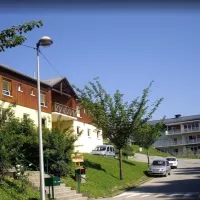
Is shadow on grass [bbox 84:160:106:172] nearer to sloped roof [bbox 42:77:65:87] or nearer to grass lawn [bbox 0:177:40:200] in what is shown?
sloped roof [bbox 42:77:65:87]

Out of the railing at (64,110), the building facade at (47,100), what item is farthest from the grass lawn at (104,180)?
the railing at (64,110)

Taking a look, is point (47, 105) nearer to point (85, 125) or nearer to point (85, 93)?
point (85, 93)

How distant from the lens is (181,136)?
88.6 m

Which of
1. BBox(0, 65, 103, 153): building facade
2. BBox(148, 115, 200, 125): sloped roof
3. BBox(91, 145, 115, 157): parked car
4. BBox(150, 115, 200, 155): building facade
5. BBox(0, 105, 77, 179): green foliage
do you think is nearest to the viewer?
BBox(0, 105, 77, 179): green foliage

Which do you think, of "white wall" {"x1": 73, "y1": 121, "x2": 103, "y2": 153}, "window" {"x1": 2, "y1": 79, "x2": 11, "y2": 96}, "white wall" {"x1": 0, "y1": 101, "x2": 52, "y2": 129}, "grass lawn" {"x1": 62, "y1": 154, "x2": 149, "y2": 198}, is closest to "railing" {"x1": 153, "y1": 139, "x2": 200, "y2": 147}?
"white wall" {"x1": 73, "y1": 121, "x2": 103, "y2": 153}

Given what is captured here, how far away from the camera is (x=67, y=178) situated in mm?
20922

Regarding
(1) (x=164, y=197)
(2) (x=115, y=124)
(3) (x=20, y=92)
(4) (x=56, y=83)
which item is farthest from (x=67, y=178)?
(4) (x=56, y=83)

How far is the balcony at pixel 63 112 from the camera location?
38.3 meters

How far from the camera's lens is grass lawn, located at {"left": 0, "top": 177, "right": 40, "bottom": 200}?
14.7 metres

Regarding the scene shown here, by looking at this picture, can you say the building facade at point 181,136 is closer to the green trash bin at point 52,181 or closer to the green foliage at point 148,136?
the green foliage at point 148,136

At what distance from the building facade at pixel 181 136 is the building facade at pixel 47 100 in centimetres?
4137

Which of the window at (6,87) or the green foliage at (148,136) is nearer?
the window at (6,87)

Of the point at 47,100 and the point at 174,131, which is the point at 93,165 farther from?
the point at 174,131

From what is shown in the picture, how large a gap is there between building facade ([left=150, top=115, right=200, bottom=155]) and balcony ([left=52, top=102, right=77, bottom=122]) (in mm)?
47442
